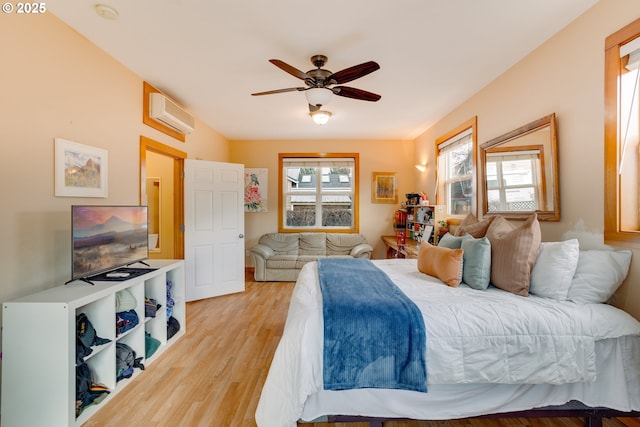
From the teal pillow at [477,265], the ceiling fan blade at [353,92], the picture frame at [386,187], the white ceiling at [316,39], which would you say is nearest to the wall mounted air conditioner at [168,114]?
the white ceiling at [316,39]

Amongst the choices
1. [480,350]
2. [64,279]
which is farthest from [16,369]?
[480,350]

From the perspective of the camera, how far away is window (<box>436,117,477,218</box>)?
338cm

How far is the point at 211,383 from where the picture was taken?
2.05m

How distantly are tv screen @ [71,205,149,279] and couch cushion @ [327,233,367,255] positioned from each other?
3303 mm

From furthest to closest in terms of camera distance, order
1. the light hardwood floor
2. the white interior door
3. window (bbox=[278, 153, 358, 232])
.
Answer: window (bbox=[278, 153, 358, 232]), the white interior door, the light hardwood floor

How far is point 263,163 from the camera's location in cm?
561

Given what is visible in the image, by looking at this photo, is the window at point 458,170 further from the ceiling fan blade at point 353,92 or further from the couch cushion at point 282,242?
the couch cushion at point 282,242

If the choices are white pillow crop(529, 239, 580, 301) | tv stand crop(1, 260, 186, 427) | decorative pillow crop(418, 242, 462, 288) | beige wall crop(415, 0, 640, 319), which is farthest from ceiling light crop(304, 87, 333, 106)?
tv stand crop(1, 260, 186, 427)

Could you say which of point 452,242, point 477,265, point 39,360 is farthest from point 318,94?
point 39,360

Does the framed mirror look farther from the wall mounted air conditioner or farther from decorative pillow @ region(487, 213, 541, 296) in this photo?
the wall mounted air conditioner

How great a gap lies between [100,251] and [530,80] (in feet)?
12.3

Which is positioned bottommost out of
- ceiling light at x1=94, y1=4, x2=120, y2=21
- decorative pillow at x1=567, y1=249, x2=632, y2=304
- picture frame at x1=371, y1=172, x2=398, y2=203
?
decorative pillow at x1=567, y1=249, x2=632, y2=304

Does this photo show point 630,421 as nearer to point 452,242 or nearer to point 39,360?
point 452,242

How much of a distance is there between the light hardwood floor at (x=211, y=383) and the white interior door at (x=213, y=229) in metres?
0.69
